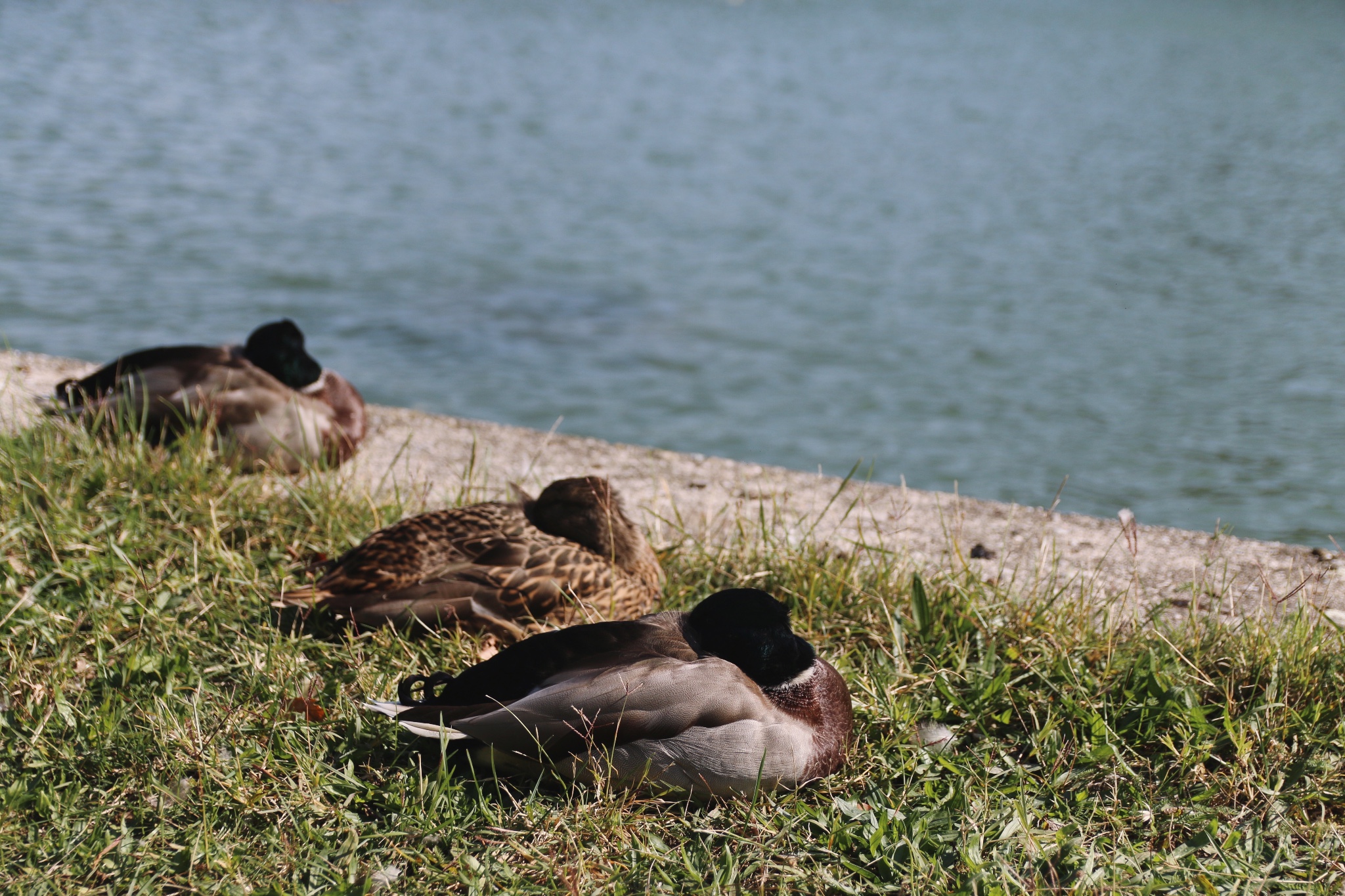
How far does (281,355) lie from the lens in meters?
5.29

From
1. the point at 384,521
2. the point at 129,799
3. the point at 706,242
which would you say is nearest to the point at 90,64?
the point at 706,242

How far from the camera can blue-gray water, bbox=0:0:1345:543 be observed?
835 cm

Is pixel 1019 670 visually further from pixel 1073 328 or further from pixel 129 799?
pixel 1073 328

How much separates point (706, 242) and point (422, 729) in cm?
1002

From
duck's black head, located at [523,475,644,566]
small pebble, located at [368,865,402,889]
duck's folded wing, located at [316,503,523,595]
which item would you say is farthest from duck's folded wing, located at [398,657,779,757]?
duck's black head, located at [523,475,644,566]

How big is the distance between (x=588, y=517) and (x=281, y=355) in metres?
2.20

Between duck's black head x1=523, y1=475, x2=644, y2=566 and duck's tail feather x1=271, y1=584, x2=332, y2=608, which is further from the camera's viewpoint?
duck's black head x1=523, y1=475, x2=644, y2=566

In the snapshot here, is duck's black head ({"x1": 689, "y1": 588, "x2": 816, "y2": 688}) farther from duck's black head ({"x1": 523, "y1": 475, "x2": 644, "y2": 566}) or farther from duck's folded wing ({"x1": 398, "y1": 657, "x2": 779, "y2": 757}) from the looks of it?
duck's black head ({"x1": 523, "y1": 475, "x2": 644, "y2": 566})

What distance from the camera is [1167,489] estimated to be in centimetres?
738

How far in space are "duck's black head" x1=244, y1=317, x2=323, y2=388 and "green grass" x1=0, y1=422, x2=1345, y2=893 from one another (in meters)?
1.47

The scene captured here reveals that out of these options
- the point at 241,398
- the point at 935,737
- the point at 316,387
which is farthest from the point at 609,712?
the point at 316,387

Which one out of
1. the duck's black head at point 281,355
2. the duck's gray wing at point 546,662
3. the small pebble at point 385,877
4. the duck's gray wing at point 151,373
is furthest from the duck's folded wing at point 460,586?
the duck's black head at point 281,355

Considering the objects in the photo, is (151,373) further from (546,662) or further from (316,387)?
(546,662)

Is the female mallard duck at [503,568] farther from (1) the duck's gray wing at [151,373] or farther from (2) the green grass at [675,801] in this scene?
(1) the duck's gray wing at [151,373]
